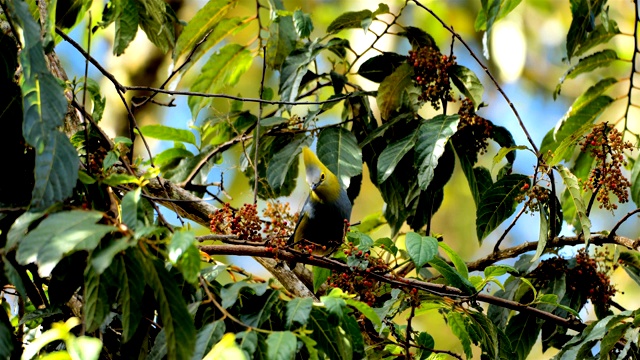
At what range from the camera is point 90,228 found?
1484 mm

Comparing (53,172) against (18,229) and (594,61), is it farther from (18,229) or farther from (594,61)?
(594,61)

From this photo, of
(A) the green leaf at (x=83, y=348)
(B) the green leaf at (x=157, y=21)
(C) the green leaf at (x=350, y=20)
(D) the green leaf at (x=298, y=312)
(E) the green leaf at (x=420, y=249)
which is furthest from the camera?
(C) the green leaf at (x=350, y=20)

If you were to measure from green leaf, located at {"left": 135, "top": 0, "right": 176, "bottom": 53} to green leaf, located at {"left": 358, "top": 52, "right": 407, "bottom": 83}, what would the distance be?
32.8 inches

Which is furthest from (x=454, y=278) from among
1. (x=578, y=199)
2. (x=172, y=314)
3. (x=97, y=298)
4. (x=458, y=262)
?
(x=97, y=298)

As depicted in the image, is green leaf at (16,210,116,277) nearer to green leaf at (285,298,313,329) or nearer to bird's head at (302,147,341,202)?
green leaf at (285,298,313,329)

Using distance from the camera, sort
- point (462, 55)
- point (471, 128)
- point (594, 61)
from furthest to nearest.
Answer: point (462, 55)
point (594, 61)
point (471, 128)

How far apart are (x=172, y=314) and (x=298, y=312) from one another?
0.96 feet

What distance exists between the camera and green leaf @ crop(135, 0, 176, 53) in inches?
121

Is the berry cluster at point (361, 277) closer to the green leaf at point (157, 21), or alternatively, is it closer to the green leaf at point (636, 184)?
the green leaf at point (636, 184)

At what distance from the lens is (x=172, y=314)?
158cm

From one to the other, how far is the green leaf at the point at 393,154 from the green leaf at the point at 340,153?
107 mm

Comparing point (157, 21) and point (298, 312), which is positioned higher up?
point (157, 21)

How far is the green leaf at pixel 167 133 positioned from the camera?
3.49m

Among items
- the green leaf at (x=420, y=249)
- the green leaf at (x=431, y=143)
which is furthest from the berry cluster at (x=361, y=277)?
the green leaf at (x=431, y=143)
